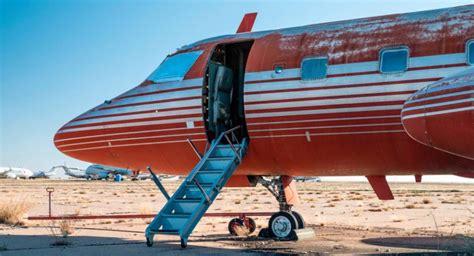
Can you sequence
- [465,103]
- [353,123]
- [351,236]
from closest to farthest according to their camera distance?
[465,103] < [353,123] < [351,236]

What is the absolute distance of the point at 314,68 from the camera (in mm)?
13281

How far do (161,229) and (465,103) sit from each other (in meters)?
6.66

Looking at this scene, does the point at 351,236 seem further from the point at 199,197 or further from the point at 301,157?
the point at 199,197

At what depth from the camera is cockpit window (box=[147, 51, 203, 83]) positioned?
15.3 m

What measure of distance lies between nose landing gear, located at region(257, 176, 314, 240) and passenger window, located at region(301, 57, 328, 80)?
12.5 ft

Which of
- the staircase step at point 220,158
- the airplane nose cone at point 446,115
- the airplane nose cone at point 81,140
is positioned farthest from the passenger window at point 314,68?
the airplane nose cone at point 81,140

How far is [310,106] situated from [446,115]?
12.5 ft

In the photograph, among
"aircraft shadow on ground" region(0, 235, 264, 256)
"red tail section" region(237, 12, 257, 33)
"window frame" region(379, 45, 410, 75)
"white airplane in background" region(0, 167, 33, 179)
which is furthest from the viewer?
"white airplane in background" region(0, 167, 33, 179)

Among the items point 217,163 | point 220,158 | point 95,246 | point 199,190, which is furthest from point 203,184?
point 95,246

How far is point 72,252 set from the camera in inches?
526

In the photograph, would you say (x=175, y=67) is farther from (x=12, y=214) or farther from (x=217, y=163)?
(x=12, y=214)

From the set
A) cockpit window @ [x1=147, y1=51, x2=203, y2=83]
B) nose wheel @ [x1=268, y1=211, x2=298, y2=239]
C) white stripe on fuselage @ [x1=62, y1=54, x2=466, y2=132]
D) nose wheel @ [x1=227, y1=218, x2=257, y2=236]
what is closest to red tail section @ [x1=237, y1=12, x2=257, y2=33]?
cockpit window @ [x1=147, y1=51, x2=203, y2=83]

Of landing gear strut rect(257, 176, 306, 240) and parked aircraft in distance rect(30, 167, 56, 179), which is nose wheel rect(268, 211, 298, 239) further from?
parked aircraft in distance rect(30, 167, 56, 179)

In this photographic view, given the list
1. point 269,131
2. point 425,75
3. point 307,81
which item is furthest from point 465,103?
point 269,131
